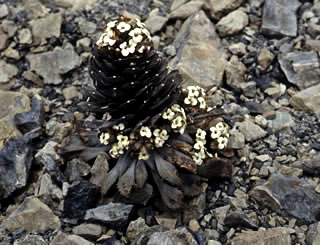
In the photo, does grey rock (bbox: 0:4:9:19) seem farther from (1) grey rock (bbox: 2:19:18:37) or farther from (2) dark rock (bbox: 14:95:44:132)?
(2) dark rock (bbox: 14:95:44:132)

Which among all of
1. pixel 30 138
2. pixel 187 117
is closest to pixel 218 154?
pixel 187 117

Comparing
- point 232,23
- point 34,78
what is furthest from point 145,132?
point 232,23

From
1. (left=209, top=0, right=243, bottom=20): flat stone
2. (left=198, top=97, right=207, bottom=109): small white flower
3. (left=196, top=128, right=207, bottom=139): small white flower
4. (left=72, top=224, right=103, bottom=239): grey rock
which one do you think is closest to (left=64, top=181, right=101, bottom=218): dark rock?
(left=72, top=224, right=103, bottom=239): grey rock

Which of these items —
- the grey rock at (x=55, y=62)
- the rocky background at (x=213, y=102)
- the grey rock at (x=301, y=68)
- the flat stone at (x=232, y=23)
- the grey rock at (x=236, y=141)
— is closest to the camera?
the rocky background at (x=213, y=102)

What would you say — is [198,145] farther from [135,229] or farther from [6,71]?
[6,71]

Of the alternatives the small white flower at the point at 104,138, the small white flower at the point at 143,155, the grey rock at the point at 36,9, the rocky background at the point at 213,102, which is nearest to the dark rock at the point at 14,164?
the rocky background at the point at 213,102

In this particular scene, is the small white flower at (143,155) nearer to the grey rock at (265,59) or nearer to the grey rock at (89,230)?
the grey rock at (89,230)
